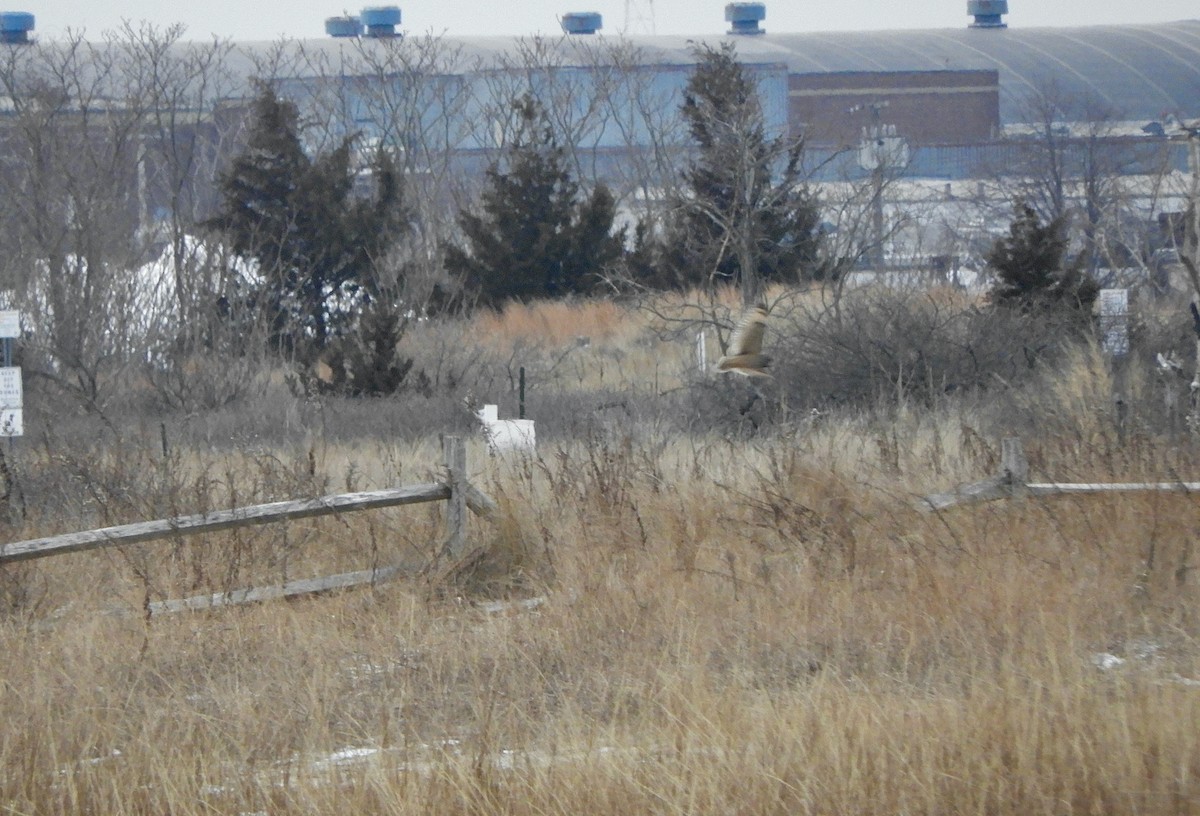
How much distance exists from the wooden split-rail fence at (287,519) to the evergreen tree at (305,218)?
1882cm

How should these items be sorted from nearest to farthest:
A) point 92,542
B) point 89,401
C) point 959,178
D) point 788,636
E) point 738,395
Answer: point 788,636
point 92,542
point 738,395
point 89,401
point 959,178

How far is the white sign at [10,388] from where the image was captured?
43.2 ft

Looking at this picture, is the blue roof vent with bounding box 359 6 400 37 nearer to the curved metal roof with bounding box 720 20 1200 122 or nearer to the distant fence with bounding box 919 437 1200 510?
the curved metal roof with bounding box 720 20 1200 122

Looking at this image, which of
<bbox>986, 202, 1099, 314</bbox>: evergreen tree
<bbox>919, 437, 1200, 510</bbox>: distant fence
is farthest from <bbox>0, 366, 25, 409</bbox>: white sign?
<bbox>986, 202, 1099, 314</bbox>: evergreen tree

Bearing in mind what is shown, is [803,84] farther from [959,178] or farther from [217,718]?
[217,718]

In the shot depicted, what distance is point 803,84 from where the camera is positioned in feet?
190

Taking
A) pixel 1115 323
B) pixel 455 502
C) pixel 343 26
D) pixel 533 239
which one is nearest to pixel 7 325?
pixel 455 502

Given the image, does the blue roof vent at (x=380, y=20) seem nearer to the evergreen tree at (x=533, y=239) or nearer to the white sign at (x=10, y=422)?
the evergreen tree at (x=533, y=239)

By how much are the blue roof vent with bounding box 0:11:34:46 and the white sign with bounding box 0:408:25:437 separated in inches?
1063

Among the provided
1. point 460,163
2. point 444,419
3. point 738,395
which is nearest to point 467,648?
point 738,395

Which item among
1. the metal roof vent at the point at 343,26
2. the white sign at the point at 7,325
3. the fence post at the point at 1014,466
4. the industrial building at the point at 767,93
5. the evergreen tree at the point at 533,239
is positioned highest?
the metal roof vent at the point at 343,26

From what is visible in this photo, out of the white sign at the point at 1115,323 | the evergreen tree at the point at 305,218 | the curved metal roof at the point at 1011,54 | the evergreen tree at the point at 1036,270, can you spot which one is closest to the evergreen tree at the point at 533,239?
the evergreen tree at the point at 305,218

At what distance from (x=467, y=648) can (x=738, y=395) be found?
32.1 feet

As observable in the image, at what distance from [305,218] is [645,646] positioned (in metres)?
23.0
